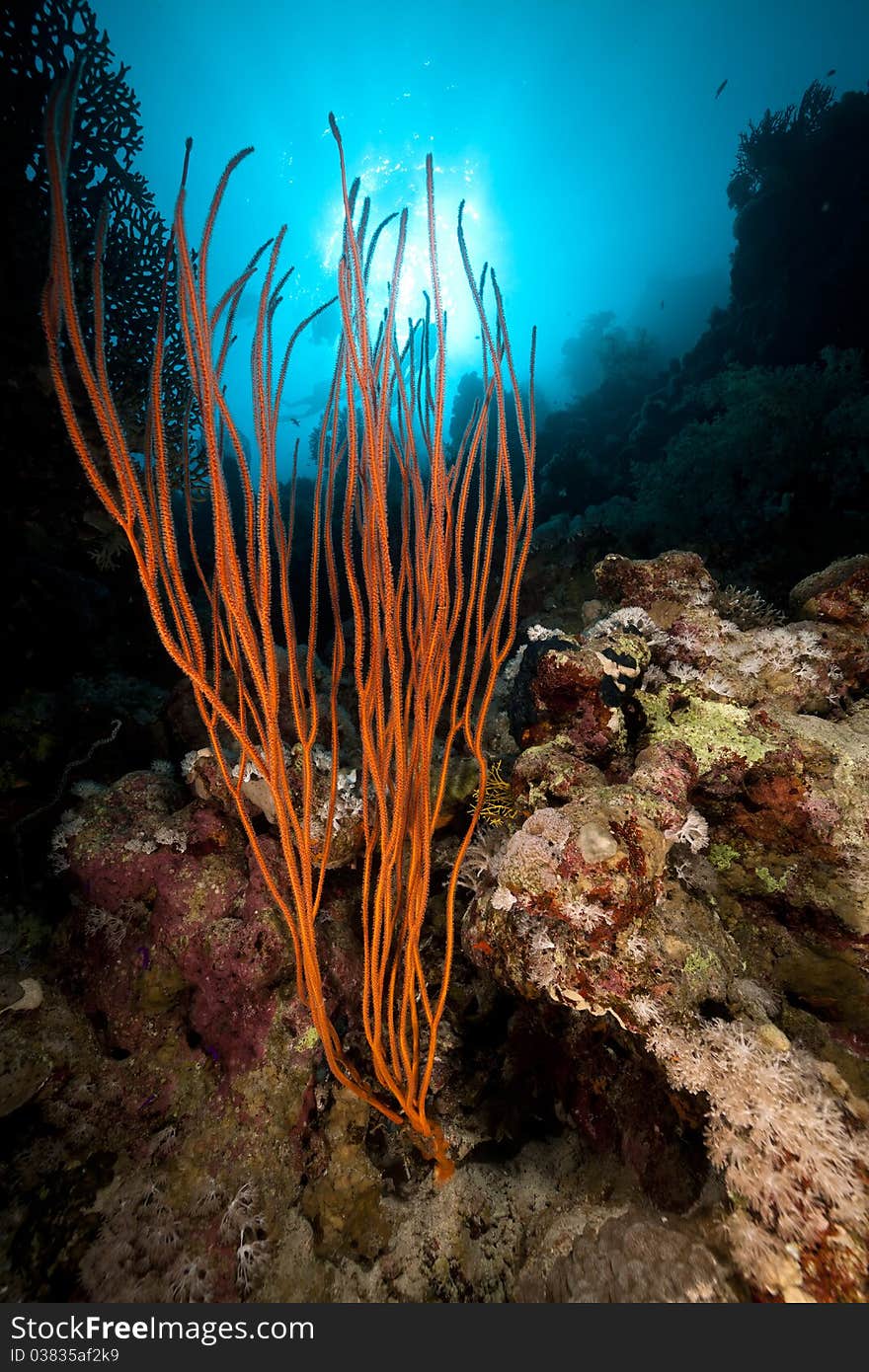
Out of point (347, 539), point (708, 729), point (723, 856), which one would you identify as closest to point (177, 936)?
point (347, 539)

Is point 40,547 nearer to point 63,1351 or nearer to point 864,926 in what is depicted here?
point 63,1351

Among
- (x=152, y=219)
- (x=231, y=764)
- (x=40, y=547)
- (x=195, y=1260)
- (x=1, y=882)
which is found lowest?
(x=195, y=1260)

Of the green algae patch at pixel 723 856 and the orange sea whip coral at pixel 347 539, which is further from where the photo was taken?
the green algae patch at pixel 723 856

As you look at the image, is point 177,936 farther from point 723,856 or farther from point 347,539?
point 723,856

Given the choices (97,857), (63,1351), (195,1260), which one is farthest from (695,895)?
(97,857)

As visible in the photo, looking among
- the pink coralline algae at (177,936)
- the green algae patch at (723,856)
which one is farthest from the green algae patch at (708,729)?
the pink coralline algae at (177,936)

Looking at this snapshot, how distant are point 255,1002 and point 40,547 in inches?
156

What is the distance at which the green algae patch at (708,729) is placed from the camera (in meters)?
2.17

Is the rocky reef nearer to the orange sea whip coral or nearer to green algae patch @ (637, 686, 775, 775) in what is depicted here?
green algae patch @ (637, 686, 775, 775)

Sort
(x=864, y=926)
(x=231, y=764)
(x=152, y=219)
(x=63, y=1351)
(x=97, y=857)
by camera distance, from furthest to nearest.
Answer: (x=152, y=219)
(x=231, y=764)
(x=97, y=857)
(x=864, y=926)
(x=63, y=1351)

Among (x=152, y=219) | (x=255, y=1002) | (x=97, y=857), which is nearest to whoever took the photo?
A: (x=255, y=1002)

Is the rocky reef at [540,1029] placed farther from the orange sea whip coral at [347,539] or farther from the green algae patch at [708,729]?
the orange sea whip coral at [347,539]

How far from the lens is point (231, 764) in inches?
104

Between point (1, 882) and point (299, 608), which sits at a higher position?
point (299, 608)
